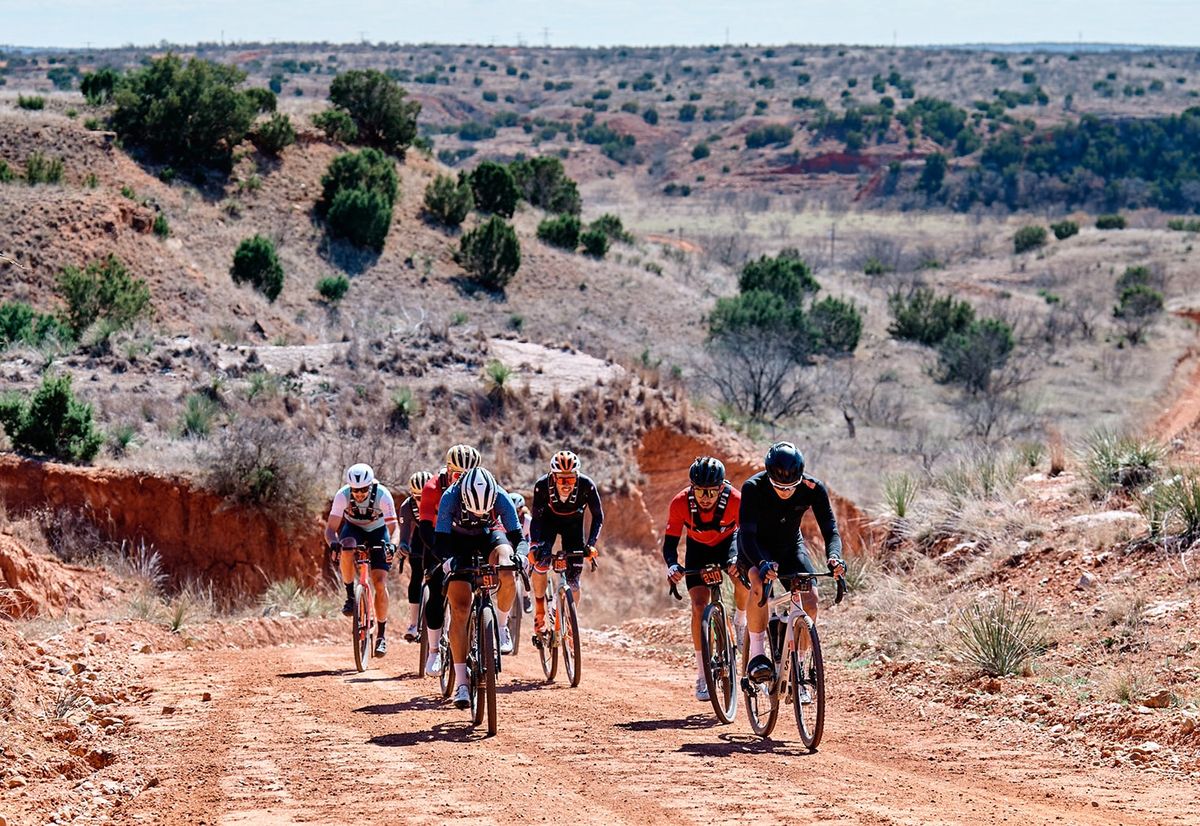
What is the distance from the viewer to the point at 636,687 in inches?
497

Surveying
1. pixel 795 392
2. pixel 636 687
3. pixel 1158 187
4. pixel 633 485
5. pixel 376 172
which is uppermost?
pixel 1158 187

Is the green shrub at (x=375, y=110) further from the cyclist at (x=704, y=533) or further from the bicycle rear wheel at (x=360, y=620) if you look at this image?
the cyclist at (x=704, y=533)

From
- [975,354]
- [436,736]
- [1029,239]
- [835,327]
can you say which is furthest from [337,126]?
[436,736]

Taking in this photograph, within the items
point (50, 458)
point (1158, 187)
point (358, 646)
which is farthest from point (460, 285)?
point (1158, 187)

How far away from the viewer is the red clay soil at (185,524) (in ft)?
67.8

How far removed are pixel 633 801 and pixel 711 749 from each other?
1.61 metres

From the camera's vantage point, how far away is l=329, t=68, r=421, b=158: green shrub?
53.2 metres

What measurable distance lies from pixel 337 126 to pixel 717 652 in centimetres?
4459

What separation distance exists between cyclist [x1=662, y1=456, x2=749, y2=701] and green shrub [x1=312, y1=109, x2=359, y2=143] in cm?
4362

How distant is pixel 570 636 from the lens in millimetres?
12375

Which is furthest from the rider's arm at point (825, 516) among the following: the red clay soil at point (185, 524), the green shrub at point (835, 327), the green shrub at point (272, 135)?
the green shrub at point (272, 135)

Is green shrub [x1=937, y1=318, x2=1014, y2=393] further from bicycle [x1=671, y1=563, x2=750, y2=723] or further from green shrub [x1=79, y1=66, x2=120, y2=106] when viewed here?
bicycle [x1=671, y1=563, x2=750, y2=723]

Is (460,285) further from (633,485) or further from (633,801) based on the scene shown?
(633,801)

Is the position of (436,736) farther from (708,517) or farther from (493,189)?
(493,189)
